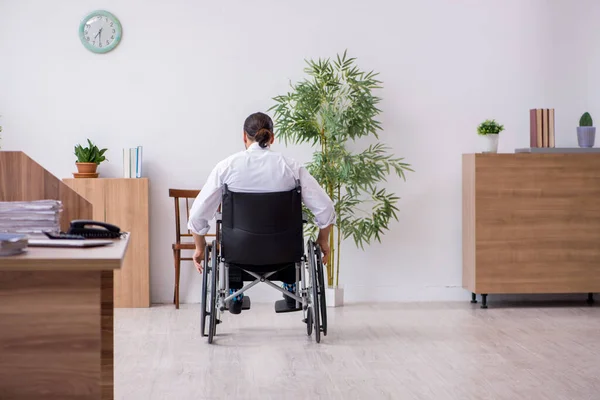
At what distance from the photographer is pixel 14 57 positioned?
618 cm

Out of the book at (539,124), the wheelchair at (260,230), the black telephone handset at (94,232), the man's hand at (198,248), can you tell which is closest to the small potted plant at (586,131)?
the book at (539,124)

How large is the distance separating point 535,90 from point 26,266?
518cm

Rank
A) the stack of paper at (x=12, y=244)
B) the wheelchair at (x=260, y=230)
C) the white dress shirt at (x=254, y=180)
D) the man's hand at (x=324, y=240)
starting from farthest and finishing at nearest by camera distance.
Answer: the man's hand at (x=324, y=240) < the white dress shirt at (x=254, y=180) < the wheelchair at (x=260, y=230) < the stack of paper at (x=12, y=244)

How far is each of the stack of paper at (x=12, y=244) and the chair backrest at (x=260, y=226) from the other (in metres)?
2.33

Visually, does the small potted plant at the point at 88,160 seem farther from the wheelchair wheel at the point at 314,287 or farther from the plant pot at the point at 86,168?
the wheelchair wheel at the point at 314,287

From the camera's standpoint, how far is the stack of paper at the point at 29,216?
2.67 m

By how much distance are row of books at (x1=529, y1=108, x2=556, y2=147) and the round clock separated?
3030 millimetres

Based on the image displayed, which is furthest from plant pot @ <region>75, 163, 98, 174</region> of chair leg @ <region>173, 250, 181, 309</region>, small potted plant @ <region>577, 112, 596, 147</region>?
small potted plant @ <region>577, 112, 596, 147</region>

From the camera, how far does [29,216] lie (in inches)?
106

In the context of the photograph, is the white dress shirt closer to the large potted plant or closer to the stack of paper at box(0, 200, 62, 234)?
the large potted plant

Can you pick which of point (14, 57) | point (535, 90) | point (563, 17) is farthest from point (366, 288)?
point (14, 57)

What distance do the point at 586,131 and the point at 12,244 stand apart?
4.95 meters

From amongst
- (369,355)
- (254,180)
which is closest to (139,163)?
(254,180)

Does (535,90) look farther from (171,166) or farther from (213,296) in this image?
(213,296)
